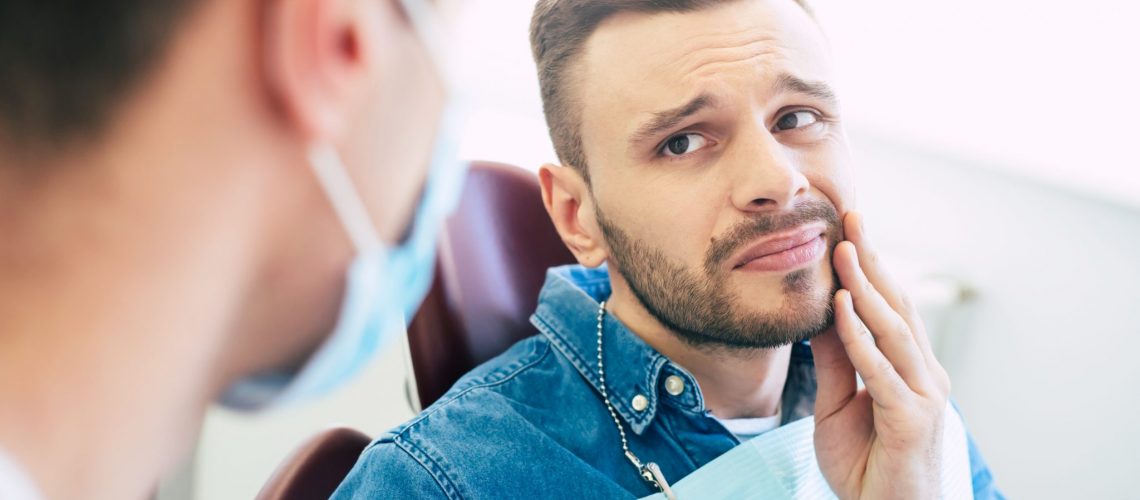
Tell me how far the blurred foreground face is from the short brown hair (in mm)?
17

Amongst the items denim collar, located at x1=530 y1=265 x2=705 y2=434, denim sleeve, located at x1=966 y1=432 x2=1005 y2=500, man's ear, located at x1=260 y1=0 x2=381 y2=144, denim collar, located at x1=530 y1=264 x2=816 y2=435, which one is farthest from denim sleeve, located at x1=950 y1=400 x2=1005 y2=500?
Result: man's ear, located at x1=260 y1=0 x2=381 y2=144

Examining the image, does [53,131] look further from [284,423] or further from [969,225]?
[969,225]

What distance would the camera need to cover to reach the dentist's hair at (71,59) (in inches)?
14.8

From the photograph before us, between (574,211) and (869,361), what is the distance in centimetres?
46

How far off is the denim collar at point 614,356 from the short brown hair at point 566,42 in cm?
19

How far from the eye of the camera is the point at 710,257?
1154 millimetres

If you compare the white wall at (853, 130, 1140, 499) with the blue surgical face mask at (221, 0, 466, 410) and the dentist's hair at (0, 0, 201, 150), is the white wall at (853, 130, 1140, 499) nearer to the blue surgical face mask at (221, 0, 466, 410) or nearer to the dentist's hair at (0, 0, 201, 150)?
the blue surgical face mask at (221, 0, 466, 410)

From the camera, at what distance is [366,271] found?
0.50 metres

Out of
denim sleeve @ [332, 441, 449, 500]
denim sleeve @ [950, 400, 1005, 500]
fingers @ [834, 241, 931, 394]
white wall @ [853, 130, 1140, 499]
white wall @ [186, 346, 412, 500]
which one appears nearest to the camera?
denim sleeve @ [332, 441, 449, 500]

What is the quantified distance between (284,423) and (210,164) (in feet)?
4.81

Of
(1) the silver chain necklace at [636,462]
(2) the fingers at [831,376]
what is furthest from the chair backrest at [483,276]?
(2) the fingers at [831,376]

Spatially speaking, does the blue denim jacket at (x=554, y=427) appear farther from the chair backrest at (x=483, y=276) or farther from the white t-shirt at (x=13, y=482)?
the white t-shirt at (x=13, y=482)

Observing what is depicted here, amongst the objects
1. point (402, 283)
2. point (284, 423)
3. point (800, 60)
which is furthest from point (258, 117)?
point (284, 423)

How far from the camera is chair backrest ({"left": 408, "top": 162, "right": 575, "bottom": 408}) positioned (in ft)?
4.45
